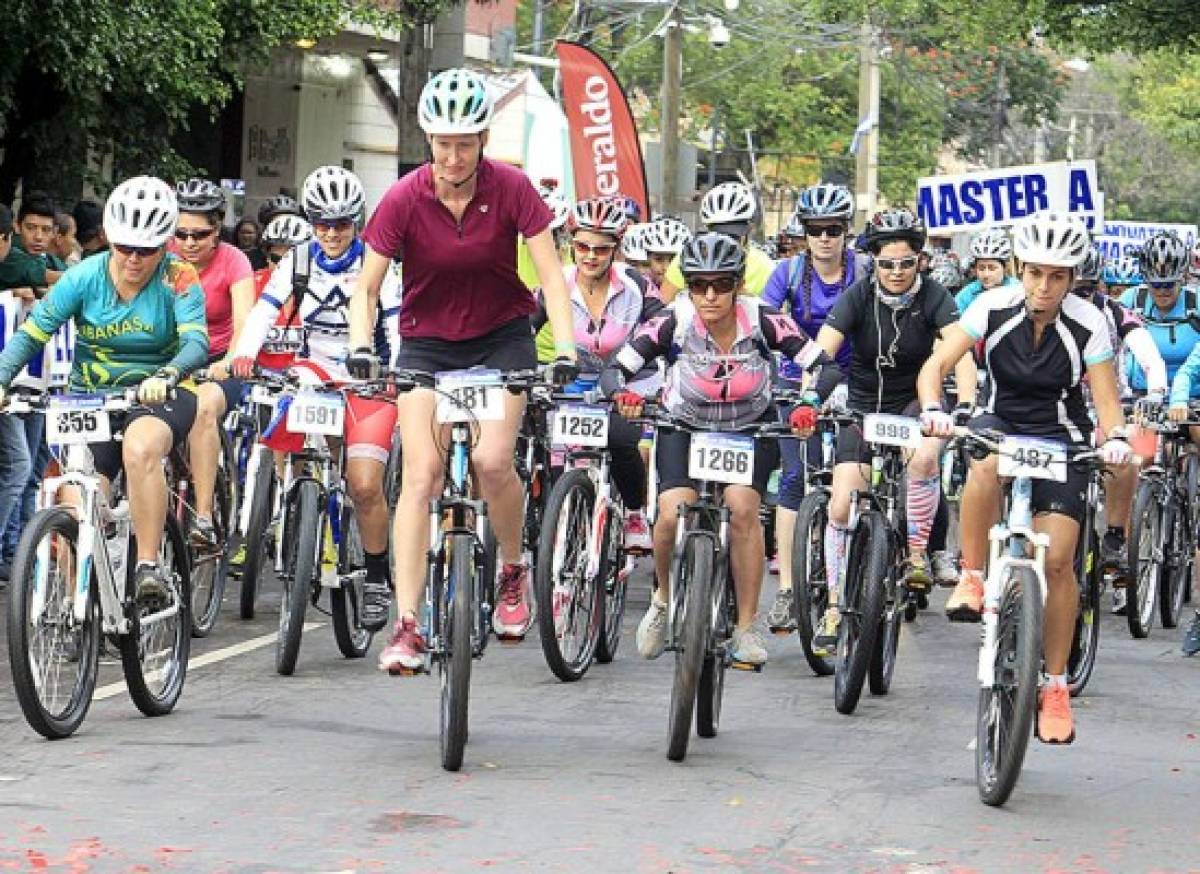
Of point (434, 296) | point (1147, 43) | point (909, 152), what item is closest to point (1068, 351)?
point (434, 296)

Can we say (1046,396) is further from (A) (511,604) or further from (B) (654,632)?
(A) (511,604)

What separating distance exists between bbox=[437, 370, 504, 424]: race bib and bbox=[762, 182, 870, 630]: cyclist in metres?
3.74

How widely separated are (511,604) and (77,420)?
6.42ft

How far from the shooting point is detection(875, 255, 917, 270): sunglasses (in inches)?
482

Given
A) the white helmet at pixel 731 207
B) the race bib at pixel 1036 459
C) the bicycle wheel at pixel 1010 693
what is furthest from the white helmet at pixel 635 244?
the bicycle wheel at pixel 1010 693

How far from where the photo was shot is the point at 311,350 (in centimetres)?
1264

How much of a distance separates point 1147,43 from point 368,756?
76.0ft

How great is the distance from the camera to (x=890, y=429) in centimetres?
1109

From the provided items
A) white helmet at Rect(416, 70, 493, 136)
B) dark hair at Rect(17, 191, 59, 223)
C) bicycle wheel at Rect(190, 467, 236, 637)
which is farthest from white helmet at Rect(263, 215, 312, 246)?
white helmet at Rect(416, 70, 493, 136)

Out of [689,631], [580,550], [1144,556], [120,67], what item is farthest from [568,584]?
[120,67]

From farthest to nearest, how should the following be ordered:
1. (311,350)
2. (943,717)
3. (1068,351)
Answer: (311,350) → (943,717) → (1068,351)

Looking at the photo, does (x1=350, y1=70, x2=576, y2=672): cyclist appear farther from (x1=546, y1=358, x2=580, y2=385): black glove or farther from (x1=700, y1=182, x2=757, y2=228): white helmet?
(x1=700, y1=182, x2=757, y2=228): white helmet

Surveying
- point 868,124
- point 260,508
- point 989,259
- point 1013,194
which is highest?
point 868,124

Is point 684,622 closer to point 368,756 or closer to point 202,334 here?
point 368,756
